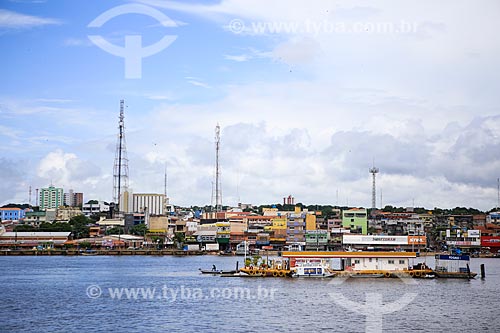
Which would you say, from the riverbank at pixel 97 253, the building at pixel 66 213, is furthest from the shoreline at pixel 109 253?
the building at pixel 66 213

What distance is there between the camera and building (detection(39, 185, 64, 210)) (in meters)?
160

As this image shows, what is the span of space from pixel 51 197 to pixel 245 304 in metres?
137

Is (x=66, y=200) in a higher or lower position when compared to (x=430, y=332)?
higher

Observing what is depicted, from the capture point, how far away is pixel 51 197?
161 metres

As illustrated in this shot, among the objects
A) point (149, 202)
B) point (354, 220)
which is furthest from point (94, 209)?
point (354, 220)

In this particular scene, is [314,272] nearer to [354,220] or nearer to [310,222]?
[310,222]

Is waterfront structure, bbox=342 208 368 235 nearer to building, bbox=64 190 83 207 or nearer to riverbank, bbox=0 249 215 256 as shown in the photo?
riverbank, bbox=0 249 215 256

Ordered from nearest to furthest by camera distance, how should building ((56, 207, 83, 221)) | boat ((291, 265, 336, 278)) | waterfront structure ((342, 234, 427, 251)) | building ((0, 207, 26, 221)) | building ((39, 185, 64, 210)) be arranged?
boat ((291, 265, 336, 278)) → waterfront structure ((342, 234, 427, 251)) → building ((56, 207, 83, 221)) → building ((0, 207, 26, 221)) → building ((39, 185, 64, 210))

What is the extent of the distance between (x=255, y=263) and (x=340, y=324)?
72.2 ft

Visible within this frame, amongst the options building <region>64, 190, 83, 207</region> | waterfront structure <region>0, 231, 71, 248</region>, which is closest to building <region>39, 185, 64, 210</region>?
building <region>64, 190, 83, 207</region>

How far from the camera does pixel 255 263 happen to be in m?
48.3

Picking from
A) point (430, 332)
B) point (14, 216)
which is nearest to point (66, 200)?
point (14, 216)

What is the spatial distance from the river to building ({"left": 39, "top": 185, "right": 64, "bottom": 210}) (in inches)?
4626

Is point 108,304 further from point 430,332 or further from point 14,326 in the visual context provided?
point 430,332
